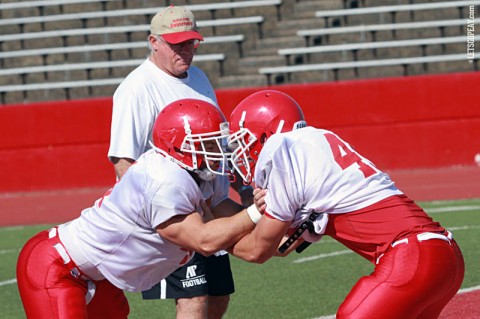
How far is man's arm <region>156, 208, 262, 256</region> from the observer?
406 cm

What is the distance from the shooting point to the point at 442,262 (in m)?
3.92

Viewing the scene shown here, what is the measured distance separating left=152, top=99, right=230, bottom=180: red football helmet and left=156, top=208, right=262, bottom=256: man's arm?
0.23 metres

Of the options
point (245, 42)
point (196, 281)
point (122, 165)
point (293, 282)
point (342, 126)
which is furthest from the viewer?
point (245, 42)

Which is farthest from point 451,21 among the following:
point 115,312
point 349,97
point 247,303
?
point 115,312

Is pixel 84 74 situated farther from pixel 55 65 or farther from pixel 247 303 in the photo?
pixel 247 303

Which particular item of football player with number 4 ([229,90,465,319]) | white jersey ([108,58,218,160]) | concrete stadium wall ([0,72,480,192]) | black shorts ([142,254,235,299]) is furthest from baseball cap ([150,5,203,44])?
concrete stadium wall ([0,72,480,192])

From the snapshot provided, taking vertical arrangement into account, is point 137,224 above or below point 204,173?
below

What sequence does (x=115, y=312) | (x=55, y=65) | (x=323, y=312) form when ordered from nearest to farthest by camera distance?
(x=115, y=312) → (x=323, y=312) → (x=55, y=65)

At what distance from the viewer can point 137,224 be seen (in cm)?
417

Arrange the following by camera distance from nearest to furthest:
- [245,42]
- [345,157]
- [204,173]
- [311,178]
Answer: [311,178] → [345,157] → [204,173] → [245,42]

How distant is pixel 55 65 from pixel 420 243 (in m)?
13.7

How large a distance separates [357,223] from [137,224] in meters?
0.96

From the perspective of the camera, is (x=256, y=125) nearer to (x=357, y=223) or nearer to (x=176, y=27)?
(x=357, y=223)

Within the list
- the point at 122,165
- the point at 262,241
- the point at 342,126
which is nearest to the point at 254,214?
the point at 262,241
